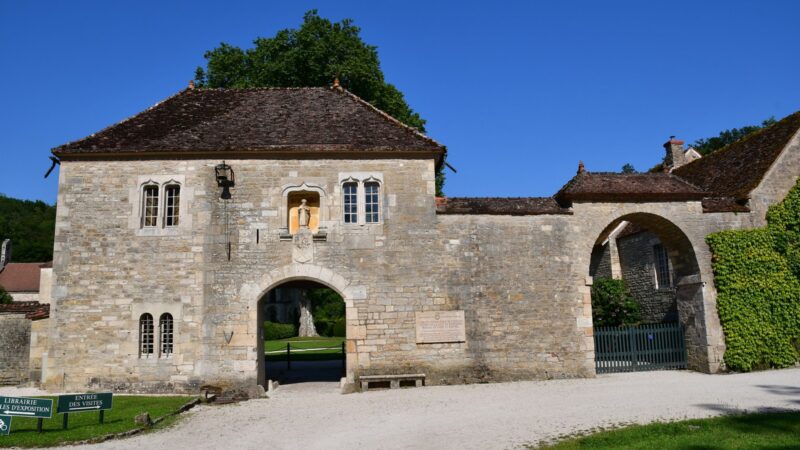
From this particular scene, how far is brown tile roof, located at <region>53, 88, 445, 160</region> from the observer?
15602mm

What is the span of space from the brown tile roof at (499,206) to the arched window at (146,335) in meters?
8.24

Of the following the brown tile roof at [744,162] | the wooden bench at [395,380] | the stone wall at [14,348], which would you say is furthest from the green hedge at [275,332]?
the brown tile roof at [744,162]

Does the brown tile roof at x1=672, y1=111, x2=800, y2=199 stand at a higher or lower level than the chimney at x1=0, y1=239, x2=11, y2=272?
lower

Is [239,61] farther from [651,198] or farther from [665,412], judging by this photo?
[665,412]

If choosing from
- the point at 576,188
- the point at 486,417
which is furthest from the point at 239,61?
the point at 486,417

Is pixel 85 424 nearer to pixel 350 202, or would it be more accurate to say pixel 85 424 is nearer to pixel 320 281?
pixel 320 281

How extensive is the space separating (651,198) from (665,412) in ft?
25.2

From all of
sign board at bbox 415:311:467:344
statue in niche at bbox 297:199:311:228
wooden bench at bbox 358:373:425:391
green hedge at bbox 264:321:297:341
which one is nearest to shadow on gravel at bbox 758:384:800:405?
sign board at bbox 415:311:467:344

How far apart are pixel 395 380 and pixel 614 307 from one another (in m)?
11.3

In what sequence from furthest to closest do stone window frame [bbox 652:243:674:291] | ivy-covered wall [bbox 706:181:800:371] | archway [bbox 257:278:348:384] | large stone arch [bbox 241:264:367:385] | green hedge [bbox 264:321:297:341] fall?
green hedge [bbox 264:321:297:341] < stone window frame [bbox 652:243:674:291] < archway [bbox 257:278:348:384] < ivy-covered wall [bbox 706:181:800:371] < large stone arch [bbox 241:264:367:385]

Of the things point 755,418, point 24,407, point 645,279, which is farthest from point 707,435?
point 645,279

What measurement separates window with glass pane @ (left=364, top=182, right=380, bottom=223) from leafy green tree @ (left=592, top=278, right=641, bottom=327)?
1095 centimetres

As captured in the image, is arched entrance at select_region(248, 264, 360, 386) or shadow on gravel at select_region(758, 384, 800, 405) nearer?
shadow on gravel at select_region(758, 384, 800, 405)

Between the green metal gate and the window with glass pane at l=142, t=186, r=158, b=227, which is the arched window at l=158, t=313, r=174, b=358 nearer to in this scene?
the window with glass pane at l=142, t=186, r=158, b=227
